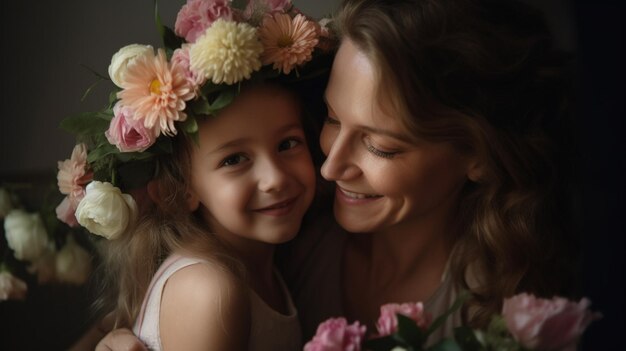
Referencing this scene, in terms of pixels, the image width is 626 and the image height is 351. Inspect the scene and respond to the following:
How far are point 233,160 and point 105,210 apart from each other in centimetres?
19

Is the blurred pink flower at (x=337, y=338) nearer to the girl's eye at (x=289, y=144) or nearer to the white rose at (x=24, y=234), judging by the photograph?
the girl's eye at (x=289, y=144)

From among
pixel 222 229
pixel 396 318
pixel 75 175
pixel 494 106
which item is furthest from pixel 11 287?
pixel 494 106

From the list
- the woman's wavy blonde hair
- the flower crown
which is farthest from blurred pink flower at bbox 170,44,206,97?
the woman's wavy blonde hair

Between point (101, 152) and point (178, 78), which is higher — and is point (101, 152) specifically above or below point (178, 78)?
below

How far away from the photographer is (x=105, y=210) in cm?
94

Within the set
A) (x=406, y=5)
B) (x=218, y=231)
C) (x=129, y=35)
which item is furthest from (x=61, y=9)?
(x=406, y=5)

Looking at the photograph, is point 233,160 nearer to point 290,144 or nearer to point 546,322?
point 290,144

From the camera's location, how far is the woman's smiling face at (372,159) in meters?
0.91

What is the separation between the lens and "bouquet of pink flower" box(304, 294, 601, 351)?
2.31ft

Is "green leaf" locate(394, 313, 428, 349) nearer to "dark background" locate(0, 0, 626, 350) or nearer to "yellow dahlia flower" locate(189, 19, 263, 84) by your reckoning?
"dark background" locate(0, 0, 626, 350)

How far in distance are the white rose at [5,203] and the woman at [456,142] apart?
10.7 inches

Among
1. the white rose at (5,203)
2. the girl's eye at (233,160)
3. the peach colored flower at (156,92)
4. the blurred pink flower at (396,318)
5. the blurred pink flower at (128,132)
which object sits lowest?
the white rose at (5,203)

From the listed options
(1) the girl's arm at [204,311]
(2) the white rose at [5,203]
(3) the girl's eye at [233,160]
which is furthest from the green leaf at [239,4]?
(2) the white rose at [5,203]

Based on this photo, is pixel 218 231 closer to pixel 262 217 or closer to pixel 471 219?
pixel 262 217
